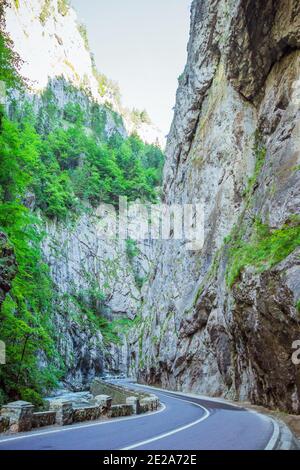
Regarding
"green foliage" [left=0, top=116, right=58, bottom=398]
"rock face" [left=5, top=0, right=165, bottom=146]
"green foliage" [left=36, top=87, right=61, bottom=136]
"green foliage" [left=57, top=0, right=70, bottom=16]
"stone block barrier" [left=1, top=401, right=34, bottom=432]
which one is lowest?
"stone block barrier" [left=1, top=401, right=34, bottom=432]

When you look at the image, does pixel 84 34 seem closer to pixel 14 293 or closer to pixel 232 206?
pixel 232 206

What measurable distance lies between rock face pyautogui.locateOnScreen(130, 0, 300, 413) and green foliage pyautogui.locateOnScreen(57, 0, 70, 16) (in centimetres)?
5399

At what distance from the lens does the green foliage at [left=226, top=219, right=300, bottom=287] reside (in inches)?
608

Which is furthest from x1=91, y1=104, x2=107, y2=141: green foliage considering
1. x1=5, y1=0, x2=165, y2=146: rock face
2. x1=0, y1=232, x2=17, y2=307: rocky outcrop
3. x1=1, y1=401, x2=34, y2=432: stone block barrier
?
x1=1, y1=401, x2=34, y2=432: stone block barrier

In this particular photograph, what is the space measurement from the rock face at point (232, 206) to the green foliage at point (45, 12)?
1885 inches

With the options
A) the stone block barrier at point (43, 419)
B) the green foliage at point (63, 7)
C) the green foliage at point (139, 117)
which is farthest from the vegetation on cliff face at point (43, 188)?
the green foliage at point (139, 117)

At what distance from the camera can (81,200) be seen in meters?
70.6

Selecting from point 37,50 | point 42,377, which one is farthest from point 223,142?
point 37,50

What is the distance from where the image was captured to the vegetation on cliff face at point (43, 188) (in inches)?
674

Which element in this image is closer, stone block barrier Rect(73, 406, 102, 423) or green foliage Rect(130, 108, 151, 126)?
stone block barrier Rect(73, 406, 102, 423)

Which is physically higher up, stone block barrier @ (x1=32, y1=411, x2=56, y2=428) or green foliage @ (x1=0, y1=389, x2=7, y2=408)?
stone block barrier @ (x1=32, y1=411, x2=56, y2=428)

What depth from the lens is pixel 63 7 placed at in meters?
85.8

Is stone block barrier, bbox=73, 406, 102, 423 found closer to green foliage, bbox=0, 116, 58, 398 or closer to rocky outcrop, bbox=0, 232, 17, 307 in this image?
rocky outcrop, bbox=0, 232, 17, 307

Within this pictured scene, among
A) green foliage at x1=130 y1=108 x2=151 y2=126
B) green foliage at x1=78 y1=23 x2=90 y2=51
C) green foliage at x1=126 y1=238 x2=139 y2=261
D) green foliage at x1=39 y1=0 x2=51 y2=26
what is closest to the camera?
green foliage at x1=126 y1=238 x2=139 y2=261
